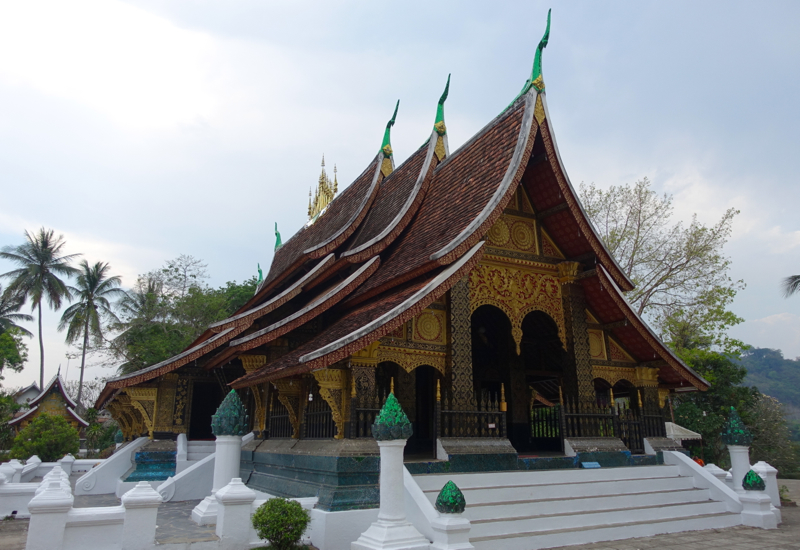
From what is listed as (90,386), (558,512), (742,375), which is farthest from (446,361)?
(90,386)

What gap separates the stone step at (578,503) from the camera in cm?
570

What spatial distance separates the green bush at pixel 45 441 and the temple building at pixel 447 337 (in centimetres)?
784

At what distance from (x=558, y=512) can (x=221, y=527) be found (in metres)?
3.53

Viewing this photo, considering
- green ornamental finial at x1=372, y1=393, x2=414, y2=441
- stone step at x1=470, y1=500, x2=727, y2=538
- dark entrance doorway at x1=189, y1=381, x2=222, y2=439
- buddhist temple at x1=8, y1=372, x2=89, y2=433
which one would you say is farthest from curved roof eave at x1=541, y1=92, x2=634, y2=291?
buddhist temple at x1=8, y1=372, x2=89, y2=433

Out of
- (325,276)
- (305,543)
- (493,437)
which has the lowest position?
(305,543)

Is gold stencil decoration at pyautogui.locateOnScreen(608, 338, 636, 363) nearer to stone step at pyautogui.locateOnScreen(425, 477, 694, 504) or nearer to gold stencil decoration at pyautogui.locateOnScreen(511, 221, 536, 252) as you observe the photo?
stone step at pyautogui.locateOnScreen(425, 477, 694, 504)

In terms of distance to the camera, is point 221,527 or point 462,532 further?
point 221,527

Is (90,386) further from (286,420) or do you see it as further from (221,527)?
(221,527)

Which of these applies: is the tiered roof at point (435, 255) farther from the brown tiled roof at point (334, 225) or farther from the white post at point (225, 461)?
the white post at point (225, 461)

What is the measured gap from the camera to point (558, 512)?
606cm

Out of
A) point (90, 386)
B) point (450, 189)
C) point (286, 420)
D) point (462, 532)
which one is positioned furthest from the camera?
point (90, 386)

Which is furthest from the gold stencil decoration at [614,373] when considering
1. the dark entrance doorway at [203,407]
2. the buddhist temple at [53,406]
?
the buddhist temple at [53,406]

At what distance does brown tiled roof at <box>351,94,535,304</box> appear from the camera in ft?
23.6

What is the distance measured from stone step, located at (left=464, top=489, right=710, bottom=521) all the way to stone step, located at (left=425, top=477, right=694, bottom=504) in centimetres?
9
